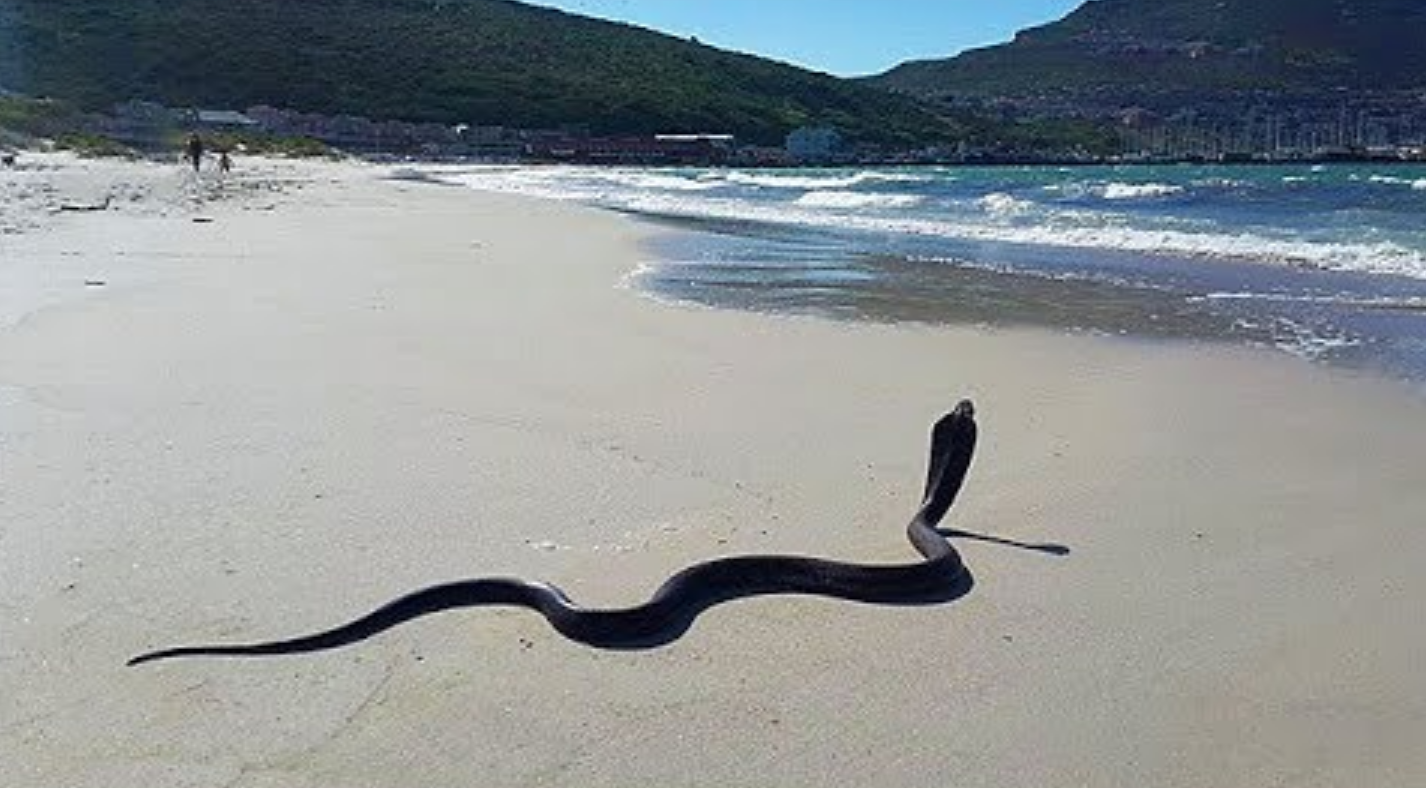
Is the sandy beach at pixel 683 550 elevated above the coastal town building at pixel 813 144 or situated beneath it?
situated beneath

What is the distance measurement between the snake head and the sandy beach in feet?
0.56

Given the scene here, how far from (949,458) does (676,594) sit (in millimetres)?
1380

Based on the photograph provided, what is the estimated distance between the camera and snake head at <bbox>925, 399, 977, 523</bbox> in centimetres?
498

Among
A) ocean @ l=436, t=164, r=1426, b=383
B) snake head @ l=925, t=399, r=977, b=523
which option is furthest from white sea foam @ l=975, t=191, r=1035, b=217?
snake head @ l=925, t=399, r=977, b=523

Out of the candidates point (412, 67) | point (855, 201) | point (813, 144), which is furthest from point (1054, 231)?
point (813, 144)

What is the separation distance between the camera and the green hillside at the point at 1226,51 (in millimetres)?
147875

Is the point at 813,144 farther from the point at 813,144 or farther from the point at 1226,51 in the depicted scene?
the point at 1226,51

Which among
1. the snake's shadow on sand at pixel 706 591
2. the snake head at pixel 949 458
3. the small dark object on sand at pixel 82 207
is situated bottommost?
the snake's shadow on sand at pixel 706 591

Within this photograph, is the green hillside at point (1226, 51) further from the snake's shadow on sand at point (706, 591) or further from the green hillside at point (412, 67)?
the snake's shadow on sand at point (706, 591)

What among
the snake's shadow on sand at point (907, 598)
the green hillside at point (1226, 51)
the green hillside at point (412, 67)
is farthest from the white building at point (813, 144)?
the snake's shadow on sand at point (907, 598)

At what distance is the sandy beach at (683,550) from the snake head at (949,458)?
0.17 meters

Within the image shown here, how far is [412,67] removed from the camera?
11356cm

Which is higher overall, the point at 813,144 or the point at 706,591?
the point at 813,144

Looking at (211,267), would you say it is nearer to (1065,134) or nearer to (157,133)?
(157,133)
